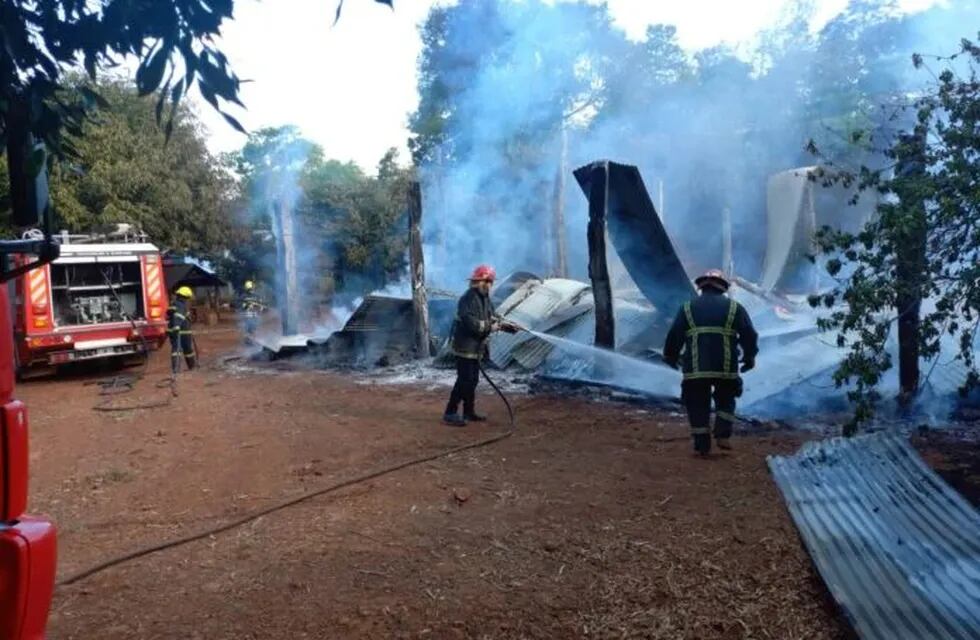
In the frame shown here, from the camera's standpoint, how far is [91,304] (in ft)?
39.3

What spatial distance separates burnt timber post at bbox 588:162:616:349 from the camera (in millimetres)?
8055

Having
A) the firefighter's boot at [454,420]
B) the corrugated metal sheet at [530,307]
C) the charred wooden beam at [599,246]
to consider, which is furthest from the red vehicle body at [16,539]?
the corrugated metal sheet at [530,307]

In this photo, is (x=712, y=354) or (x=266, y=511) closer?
(x=266, y=511)

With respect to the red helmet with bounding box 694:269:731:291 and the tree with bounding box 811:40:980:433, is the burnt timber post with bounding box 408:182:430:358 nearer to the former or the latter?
the red helmet with bounding box 694:269:731:291

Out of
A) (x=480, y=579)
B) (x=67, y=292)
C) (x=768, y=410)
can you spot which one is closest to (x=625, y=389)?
(x=768, y=410)

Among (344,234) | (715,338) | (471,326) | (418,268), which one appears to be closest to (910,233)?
(715,338)

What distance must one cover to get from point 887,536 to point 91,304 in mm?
12179

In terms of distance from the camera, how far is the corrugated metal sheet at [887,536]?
2824 millimetres

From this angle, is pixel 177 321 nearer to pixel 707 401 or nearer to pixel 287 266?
pixel 287 266

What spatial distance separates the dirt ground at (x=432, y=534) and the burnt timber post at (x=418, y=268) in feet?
14.5

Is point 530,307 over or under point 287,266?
under

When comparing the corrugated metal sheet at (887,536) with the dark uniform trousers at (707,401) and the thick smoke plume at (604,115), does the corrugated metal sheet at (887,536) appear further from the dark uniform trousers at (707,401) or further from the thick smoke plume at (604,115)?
the thick smoke plume at (604,115)

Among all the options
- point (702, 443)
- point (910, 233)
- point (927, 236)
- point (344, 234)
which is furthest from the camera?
point (344, 234)

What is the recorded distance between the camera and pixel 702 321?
565 cm
